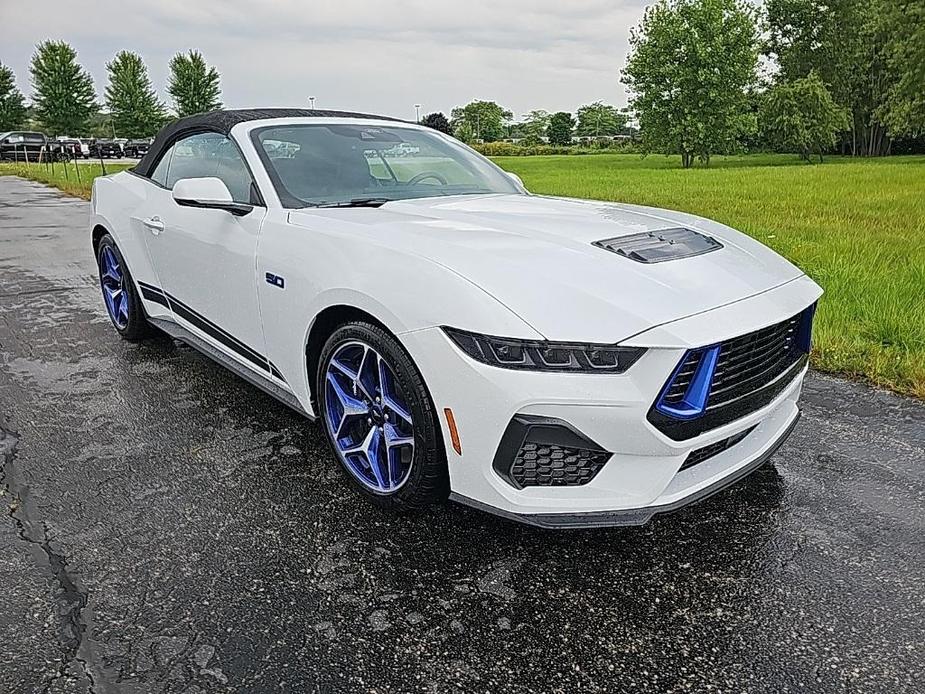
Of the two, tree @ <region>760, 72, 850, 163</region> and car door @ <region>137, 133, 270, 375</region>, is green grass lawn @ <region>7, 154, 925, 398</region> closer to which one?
car door @ <region>137, 133, 270, 375</region>

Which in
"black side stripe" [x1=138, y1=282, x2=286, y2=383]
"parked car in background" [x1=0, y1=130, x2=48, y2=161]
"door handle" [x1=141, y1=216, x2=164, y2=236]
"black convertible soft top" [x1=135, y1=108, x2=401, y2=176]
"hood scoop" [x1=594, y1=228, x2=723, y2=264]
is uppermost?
"parked car in background" [x1=0, y1=130, x2=48, y2=161]

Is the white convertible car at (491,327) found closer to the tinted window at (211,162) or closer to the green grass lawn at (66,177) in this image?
the tinted window at (211,162)

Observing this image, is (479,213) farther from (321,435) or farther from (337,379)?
(321,435)

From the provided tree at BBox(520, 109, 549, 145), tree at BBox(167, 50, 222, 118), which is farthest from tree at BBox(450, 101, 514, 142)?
tree at BBox(167, 50, 222, 118)

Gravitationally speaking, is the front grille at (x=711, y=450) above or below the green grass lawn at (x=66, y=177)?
below

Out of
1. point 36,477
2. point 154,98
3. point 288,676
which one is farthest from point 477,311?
point 154,98

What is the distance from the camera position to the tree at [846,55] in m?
46.9

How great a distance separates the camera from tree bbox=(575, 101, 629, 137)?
105 metres

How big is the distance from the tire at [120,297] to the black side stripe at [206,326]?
0.78 ft

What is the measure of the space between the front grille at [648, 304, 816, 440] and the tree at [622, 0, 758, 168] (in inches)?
1559

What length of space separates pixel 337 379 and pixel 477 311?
0.85 metres

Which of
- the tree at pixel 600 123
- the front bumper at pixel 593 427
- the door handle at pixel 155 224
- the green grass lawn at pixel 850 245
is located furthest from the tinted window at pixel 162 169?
the tree at pixel 600 123

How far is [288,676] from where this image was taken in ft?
6.15

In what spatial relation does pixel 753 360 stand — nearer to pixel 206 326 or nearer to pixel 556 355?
pixel 556 355
